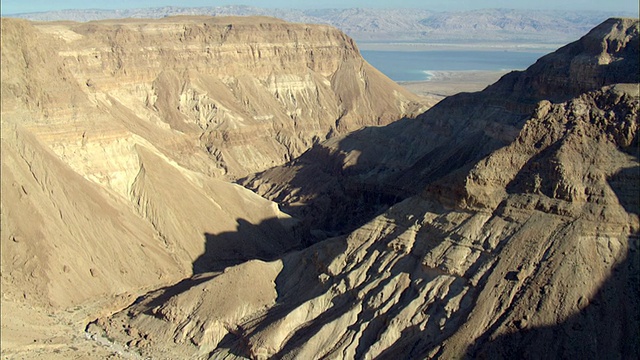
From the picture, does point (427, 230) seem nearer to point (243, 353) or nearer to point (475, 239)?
point (475, 239)

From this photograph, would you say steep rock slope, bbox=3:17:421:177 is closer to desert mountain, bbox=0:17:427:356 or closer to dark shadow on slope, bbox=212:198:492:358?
desert mountain, bbox=0:17:427:356

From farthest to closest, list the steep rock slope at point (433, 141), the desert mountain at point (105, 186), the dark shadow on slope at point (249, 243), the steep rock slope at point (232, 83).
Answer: the steep rock slope at point (232, 83) → the steep rock slope at point (433, 141) → the dark shadow on slope at point (249, 243) → the desert mountain at point (105, 186)

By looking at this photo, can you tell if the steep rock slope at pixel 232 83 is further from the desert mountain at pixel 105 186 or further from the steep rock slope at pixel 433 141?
the steep rock slope at pixel 433 141

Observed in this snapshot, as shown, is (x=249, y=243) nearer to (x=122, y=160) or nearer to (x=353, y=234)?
(x=122, y=160)

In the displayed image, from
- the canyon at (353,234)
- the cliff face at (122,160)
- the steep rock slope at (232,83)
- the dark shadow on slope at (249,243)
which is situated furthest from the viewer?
→ the steep rock slope at (232,83)

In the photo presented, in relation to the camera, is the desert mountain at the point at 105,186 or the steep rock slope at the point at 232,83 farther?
the steep rock slope at the point at 232,83

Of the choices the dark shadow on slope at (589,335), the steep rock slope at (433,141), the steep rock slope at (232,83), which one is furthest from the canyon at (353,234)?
the steep rock slope at (232,83)

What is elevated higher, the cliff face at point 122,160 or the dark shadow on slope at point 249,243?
the cliff face at point 122,160
